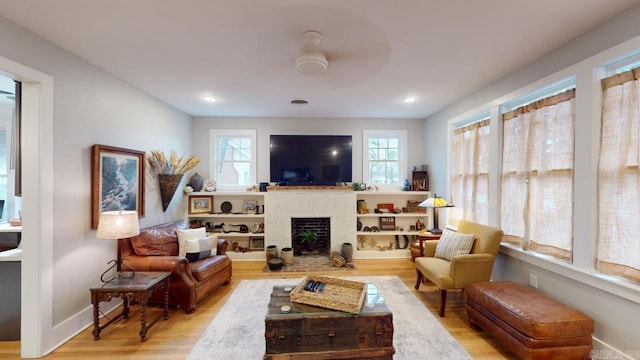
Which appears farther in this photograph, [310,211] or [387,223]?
[387,223]

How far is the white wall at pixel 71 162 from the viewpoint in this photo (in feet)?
6.91

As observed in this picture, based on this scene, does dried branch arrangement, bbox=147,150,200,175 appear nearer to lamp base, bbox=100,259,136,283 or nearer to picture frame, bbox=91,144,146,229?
picture frame, bbox=91,144,146,229

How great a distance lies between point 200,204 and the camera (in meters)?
4.66

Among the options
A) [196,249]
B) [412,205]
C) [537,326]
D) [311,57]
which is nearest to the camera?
[537,326]

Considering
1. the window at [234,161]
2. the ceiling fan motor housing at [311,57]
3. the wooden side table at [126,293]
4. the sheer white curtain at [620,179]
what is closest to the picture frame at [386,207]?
the window at [234,161]

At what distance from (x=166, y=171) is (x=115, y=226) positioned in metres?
1.53

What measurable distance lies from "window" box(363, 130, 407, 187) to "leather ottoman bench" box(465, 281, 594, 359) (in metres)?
2.96

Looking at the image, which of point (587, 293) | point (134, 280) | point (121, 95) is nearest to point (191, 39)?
point (121, 95)

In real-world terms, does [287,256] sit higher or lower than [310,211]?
lower

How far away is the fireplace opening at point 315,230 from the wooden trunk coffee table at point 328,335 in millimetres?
2886

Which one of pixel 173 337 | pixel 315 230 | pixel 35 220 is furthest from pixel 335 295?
pixel 315 230

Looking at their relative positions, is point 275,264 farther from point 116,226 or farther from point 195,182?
point 116,226

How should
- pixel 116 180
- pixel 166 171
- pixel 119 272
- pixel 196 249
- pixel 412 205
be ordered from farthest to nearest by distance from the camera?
1. pixel 412 205
2. pixel 166 171
3. pixel 196 249
4. pixel 116 180
5. pixel 119 272

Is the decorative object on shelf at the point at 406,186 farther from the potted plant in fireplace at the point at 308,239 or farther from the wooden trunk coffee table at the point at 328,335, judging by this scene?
the wooden trunk coffee table at the point at 328,335
